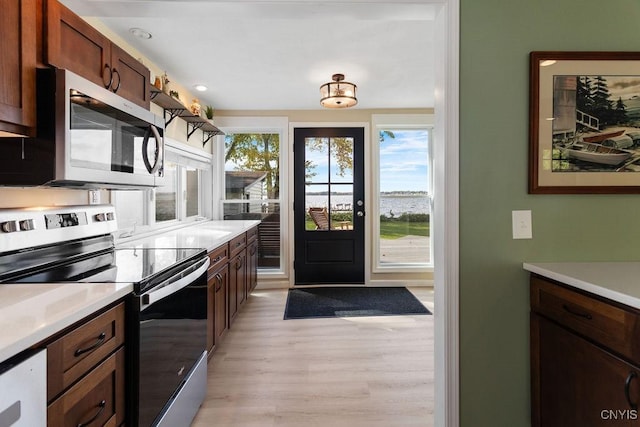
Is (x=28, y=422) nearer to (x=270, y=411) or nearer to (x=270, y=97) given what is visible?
(x=270, y=411)

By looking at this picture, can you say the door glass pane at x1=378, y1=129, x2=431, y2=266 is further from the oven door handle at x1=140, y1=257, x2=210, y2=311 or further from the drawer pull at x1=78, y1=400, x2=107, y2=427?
the drawer pull at x1=78, y1=400, x2=107, y2=427

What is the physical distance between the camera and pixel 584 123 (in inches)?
57.8

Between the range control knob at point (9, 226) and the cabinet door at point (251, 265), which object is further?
the cabinet door at point (251, 265)

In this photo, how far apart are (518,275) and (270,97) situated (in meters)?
3.17

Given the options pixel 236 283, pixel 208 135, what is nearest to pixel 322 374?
pixel 236 283

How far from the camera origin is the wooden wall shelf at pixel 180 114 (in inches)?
104

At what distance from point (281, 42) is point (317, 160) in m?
2.03

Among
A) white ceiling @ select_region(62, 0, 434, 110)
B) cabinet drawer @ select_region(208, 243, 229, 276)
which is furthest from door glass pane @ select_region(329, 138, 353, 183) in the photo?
cabinet drawer @ select_region(208, 243, 229, 276)

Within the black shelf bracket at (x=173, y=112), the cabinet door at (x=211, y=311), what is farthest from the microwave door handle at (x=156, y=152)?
the black shelf bracket at (x=173, y=112)

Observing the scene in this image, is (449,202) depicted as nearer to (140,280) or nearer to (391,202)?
(140,280)

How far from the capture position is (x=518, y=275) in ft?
4.85

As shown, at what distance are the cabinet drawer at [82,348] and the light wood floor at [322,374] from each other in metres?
0.98

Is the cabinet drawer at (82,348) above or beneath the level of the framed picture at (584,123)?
beneath

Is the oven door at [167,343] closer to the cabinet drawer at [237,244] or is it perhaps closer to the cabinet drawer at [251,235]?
the cabinet drawer at [237,244]
